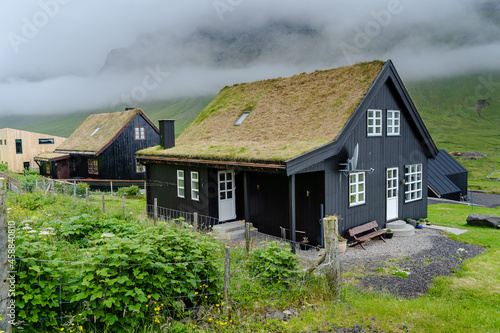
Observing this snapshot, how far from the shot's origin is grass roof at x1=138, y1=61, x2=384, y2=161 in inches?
512

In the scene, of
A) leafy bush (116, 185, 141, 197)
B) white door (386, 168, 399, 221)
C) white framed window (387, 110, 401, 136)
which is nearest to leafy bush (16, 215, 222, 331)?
white door (386, 168, 399, 221)

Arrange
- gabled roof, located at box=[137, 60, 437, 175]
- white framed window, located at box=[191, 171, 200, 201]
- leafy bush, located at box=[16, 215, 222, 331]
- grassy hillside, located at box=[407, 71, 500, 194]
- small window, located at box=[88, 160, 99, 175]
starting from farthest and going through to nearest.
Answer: grassy hillside, located at box=[407, 71, 500, 194], small window, located at box=[88, 160, 99, 175], white framed window, located at box=[191, 171, 200, 201], gabled roof, located at box=[137, 60, 437, 175], leafy bush, located at box=[16, 215, 222, 331]

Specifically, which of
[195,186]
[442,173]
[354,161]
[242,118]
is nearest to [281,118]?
[242,118]

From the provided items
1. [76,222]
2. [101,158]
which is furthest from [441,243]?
[101,158]

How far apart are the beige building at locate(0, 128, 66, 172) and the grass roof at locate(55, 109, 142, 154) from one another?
8.39 meters

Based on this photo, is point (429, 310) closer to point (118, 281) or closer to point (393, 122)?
point (118, 281)

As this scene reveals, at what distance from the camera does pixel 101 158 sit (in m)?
30.8

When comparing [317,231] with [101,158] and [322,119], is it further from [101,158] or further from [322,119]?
[101,158]

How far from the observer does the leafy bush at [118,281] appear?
189 inches

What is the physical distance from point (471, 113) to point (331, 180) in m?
196

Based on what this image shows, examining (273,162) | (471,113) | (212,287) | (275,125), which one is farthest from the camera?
(471,113)

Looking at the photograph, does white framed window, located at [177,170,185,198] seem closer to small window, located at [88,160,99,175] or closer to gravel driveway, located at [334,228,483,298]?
gravel driveway, located at [334,228,483,298]

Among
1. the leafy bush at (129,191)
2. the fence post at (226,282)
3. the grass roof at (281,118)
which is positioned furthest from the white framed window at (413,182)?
the leafy bush at (129,191)

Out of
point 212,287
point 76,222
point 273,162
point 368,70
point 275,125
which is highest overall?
point 368,70
